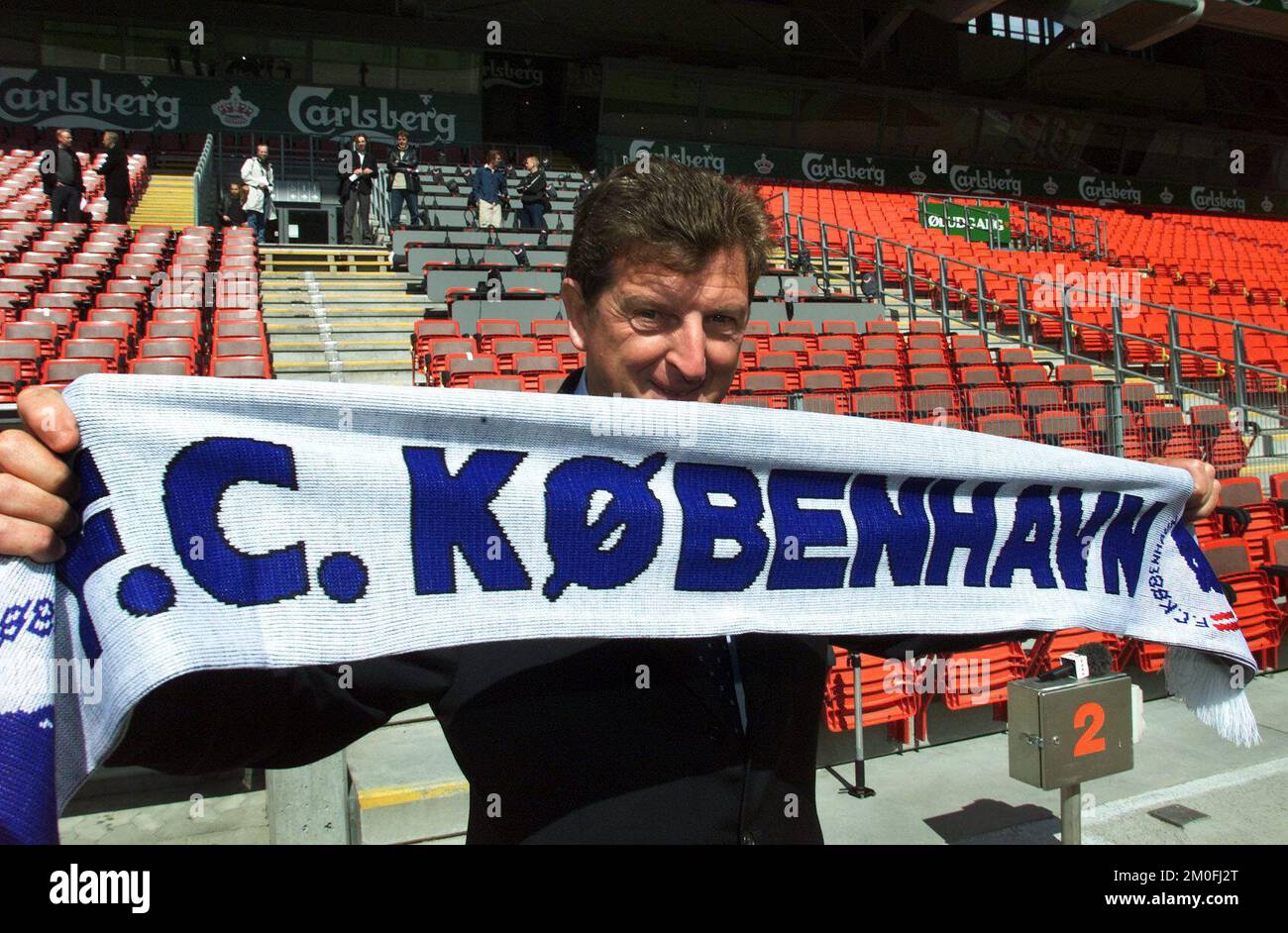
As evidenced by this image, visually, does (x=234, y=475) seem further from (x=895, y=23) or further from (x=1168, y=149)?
(x=1168, y=149)

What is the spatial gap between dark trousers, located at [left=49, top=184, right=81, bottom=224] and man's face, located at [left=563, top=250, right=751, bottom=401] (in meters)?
13.9

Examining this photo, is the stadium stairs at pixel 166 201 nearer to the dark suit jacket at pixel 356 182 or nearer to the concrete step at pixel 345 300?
the dark suit jacket at pixel 356 182

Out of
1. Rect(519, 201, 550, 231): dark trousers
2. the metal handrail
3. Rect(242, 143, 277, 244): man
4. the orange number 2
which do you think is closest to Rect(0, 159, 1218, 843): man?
the orange number 2

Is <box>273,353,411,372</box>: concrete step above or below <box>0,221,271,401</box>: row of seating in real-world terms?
below

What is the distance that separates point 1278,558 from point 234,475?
6646 mm

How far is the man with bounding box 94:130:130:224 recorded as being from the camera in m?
12.8

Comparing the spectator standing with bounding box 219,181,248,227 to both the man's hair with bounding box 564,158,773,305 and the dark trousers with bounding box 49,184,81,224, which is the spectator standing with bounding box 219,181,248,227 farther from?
the man's hair with bounding box 564,158,773,305

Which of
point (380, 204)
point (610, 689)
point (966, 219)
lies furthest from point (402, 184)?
point (610, 689)

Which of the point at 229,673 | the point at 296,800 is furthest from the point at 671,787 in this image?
the point at 296,800

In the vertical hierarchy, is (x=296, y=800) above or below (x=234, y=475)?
below

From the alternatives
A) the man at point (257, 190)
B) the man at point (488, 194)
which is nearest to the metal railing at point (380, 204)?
the man at point (488, 194)

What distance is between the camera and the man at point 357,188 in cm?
1412

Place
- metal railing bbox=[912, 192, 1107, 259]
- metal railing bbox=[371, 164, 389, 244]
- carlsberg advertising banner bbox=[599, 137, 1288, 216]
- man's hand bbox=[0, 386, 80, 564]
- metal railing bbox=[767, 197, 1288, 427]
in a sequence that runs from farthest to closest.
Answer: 1. carlsberg advertising banner bbox=[599, 137, 1288, 216]
2. metal railing bbox=[912, 192, 1107, 259]
3. metal railing bbox=[371, 164, 389, 244]
4. metal railing bbox=[767, 197, 1288, 427]
5. man's hand bbox=[0, 386, 80, 564]

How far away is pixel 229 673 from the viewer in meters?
1.21
